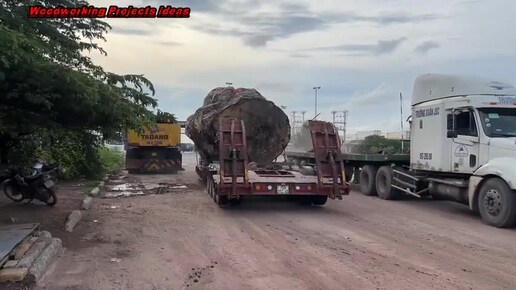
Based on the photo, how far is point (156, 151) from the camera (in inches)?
953

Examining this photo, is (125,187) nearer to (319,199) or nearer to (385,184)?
(319,199)

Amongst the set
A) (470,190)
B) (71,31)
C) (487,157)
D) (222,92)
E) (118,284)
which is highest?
(71,31)

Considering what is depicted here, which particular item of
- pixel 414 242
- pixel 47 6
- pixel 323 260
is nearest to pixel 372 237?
pixel 414 242

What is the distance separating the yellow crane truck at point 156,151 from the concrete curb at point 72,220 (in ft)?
44.9

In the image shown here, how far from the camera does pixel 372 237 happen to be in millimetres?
8648

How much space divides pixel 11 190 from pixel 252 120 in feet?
20.7

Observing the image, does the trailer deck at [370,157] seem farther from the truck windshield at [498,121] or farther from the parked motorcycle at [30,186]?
the parked motorcycle at [30,186]

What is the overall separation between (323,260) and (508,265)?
257 cm

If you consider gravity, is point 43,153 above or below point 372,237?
above

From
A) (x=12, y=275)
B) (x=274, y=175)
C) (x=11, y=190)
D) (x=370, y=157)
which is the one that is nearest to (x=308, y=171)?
(x=274, y=175)

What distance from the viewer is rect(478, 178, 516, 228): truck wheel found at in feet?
31.8

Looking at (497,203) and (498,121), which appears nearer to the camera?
(497,203)

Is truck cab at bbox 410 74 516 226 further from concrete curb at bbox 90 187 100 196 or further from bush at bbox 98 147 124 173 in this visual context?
bush at bbox 98 147 124 173

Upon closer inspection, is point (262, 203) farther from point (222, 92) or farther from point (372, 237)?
point (372, 237)
